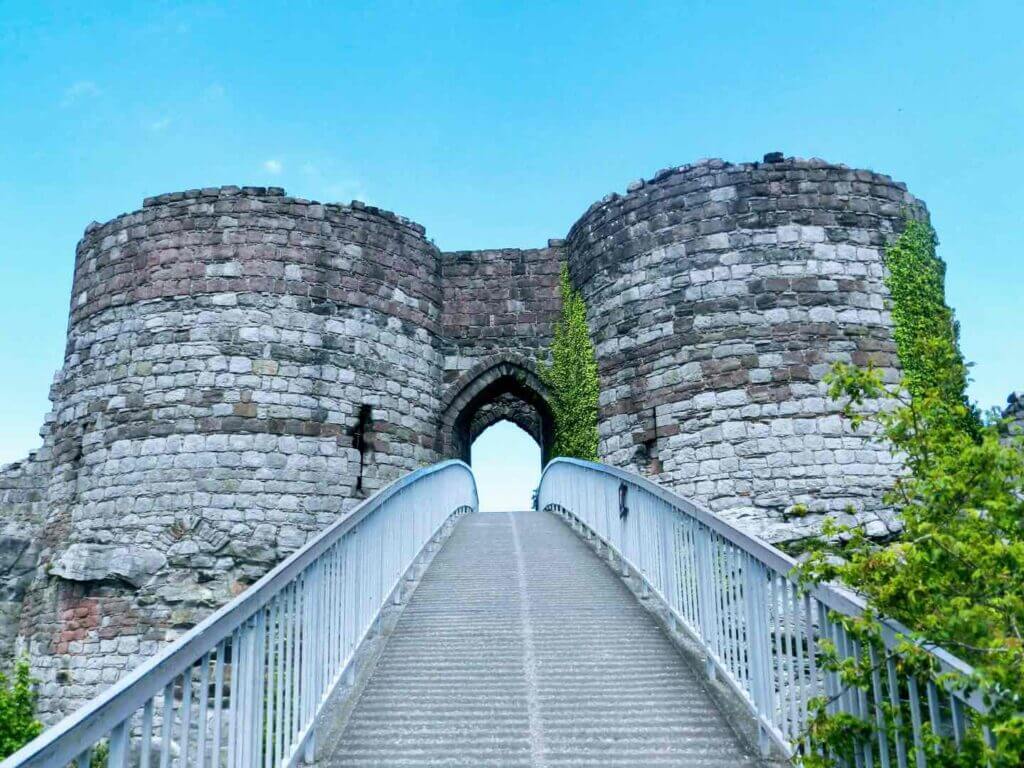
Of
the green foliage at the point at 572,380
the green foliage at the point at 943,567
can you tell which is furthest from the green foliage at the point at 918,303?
the green foliage at the point at 943,567

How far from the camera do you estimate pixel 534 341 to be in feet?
47.2

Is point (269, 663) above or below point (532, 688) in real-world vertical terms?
above

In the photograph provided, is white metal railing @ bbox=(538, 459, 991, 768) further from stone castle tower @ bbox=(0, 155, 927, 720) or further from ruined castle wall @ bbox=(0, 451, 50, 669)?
ruined castle wall @ bbox=(0, 451, 50, 669)

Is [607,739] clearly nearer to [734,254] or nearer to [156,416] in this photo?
[734,254]

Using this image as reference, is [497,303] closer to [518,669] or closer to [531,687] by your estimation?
[518,669]

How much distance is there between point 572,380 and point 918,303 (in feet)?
16.6

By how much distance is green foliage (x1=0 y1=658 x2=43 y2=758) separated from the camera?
10586 mm

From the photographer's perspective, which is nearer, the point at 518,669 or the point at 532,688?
the point at 532,688

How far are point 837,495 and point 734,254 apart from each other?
339 cm

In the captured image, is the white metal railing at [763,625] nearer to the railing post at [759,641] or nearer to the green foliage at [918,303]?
the railing post at [759,641]

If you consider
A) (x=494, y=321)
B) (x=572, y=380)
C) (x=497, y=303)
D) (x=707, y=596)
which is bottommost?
(x=707, y=596)

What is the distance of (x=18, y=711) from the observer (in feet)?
36.2

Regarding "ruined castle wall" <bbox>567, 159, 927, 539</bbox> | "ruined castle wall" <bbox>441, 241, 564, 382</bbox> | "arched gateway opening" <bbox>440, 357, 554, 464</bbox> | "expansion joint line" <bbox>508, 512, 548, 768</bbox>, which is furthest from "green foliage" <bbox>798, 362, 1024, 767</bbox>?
"ruined castle wall" <bbox>441, 241, 564, 382</bbox>

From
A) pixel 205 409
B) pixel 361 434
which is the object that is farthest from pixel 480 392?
pixel 205 409
